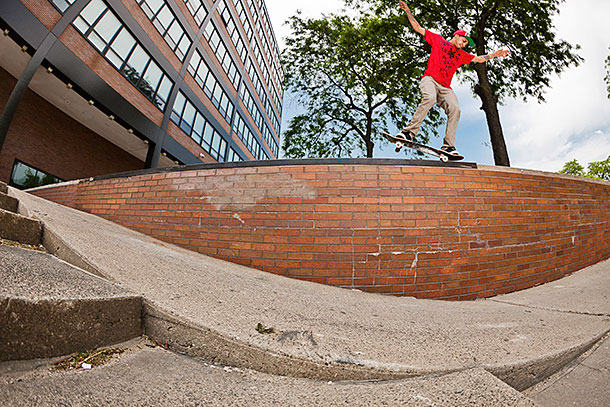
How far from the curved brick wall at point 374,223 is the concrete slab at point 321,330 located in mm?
1034

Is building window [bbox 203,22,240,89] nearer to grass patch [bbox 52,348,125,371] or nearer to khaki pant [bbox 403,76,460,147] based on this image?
khaki pant [bbox 403,76,460,147]

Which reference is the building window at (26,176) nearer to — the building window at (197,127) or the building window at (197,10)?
the building window at (197,127)

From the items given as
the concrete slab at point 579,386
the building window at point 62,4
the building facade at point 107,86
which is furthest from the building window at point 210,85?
the concrete slab at point 579,386

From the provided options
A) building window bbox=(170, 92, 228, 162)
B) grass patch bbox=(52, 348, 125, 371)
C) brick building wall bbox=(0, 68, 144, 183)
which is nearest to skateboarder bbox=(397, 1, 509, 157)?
grass patch bbox=(52, 348, 125, 371)

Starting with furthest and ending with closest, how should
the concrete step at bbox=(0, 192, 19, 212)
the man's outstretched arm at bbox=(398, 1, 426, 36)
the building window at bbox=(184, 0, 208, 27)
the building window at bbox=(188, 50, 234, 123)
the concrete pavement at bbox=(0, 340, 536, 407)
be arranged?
1. the building window at bbox=(188, 50, 234, 123)
2. the building window at bbox=(184, 0, 208, 27)
3. the man's outstretched arm at bbox=(398, 1, 426, 36)
4. the concrete step at bbox=(0, 192, 19, 212)
5. the concrete pavement at bbox=(0, 340, 536, 407)

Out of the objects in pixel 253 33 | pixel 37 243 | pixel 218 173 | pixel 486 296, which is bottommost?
pixel 486 296

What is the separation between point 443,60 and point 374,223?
10.6ft

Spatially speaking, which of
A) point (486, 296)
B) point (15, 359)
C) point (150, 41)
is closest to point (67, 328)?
point (15, 359)

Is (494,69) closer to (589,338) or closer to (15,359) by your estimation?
(589,338)

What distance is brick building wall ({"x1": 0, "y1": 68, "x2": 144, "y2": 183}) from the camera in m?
9.64

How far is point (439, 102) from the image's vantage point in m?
4.67

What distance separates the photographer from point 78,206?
5.40m

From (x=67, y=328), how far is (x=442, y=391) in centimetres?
154

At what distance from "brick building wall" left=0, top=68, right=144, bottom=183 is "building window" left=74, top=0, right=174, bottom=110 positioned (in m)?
3.08
